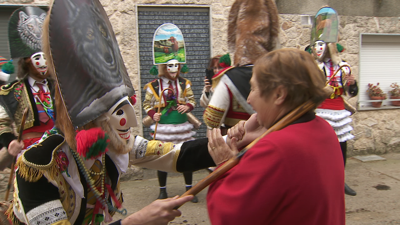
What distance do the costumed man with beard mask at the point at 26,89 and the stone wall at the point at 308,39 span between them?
6.10 ft

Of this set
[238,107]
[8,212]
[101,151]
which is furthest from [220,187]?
[238,107]

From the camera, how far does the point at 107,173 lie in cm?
173

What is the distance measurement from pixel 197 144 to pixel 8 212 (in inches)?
40.0

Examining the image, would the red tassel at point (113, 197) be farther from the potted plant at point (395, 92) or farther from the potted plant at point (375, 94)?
the potted plant at point (395, 92)

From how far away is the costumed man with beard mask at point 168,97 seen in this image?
4484 mm

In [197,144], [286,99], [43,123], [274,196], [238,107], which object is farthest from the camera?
[43,123]

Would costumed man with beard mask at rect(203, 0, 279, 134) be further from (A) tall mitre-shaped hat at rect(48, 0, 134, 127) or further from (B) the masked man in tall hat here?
(B) the masked man in tall hat

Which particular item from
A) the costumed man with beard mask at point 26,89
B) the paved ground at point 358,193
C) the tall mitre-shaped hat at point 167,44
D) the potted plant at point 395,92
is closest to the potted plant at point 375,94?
the potted plant at point 395,92

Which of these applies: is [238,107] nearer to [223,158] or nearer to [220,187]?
[223,158]

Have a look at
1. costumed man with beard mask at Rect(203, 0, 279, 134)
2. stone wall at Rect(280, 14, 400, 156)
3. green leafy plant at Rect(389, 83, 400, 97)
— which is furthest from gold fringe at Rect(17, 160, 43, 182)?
green leafy plant at Rect(389, 83, 400, 97)

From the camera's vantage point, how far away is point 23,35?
3.26 metres

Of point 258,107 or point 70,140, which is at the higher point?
point 258,107

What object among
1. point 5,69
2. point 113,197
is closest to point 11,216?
point 113,197

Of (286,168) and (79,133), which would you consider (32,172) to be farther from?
(286,168)
